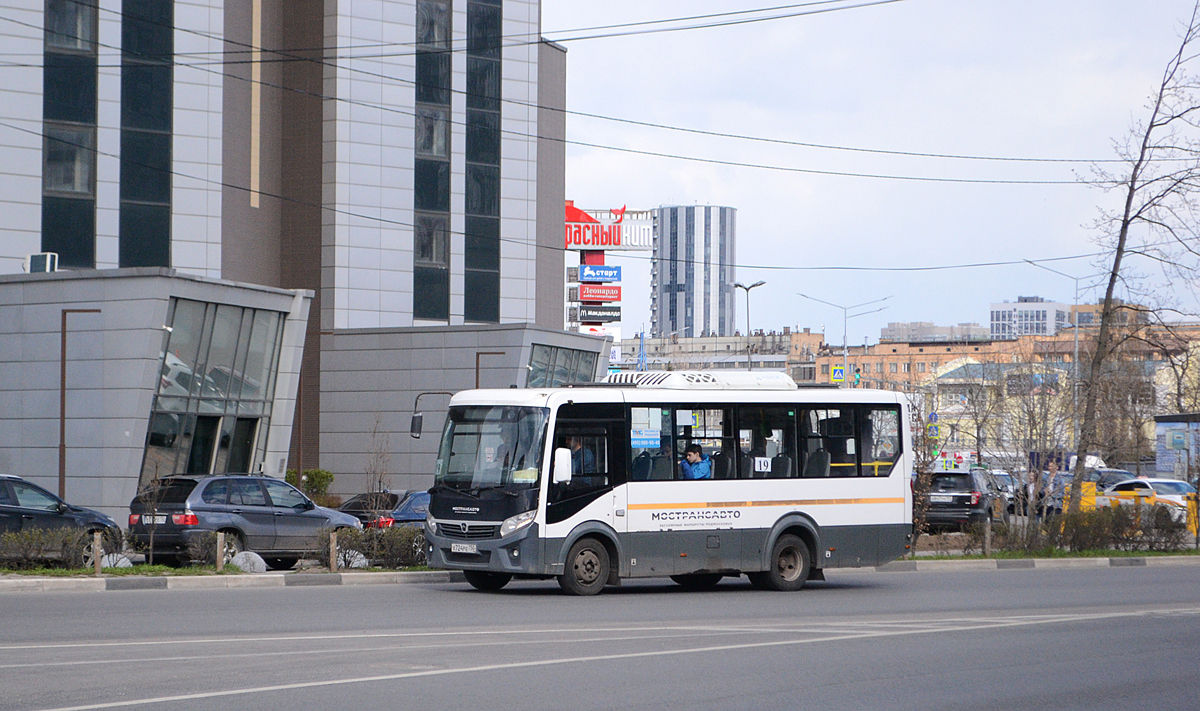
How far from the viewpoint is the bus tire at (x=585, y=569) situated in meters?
16.9

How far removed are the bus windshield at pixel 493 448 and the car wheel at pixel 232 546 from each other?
4.25m

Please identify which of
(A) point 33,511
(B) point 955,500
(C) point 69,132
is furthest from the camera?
(C) point 69,132

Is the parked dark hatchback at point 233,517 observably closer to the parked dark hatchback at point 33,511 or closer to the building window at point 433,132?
the parked dark hatchback at point 33,511

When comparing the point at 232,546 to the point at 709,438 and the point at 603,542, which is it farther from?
the point at 709,438

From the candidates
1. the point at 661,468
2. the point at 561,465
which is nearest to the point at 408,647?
the point at 561,465

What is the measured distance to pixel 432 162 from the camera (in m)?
46.0

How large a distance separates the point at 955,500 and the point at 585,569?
16830mm

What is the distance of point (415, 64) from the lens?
149ft

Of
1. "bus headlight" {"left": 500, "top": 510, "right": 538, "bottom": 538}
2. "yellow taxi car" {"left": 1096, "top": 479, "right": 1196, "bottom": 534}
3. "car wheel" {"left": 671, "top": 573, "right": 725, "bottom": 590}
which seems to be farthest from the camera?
"yellow taxi car" {"left": 1096, "top": 479, "right": 1196, "bottom": 534}

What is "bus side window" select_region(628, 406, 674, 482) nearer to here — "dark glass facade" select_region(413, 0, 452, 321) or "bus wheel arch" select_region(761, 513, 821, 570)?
"bus wheel arch" select_region(761, 513, 821, 570)

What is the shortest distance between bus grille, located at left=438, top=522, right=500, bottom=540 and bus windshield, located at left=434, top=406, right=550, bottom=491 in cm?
54

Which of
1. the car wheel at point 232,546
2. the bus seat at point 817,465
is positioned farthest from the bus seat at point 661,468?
the car wheel at point 232,546

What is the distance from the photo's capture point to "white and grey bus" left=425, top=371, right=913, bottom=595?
663 inches

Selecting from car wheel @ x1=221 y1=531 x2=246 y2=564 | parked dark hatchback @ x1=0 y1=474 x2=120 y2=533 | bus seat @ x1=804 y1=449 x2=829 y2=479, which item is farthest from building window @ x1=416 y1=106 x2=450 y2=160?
bus seat @ x1=804 y1=449 x2=829 y2=479
